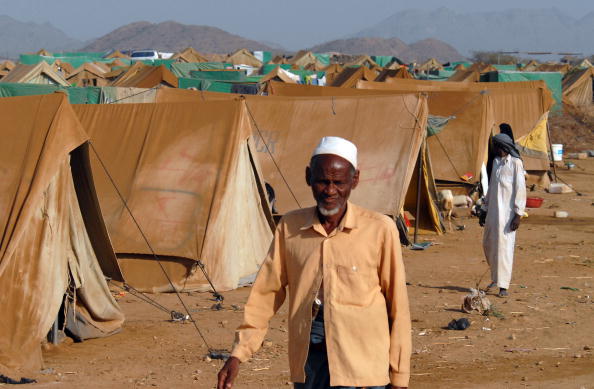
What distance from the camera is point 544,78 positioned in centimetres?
3172

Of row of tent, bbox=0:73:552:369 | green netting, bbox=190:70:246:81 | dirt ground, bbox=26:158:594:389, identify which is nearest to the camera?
dirt ground, bbox=26:158:594:389

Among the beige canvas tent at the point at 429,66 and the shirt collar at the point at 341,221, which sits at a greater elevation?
the beige canvas tent at the point at 429,66

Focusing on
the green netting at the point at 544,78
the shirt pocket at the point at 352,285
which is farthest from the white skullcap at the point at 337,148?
the green netting at the point at 544,78

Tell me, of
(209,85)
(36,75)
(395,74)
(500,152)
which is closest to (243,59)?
(395,74)

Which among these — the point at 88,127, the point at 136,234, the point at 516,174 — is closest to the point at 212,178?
the point at 136,234

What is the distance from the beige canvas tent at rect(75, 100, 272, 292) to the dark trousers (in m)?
6.56

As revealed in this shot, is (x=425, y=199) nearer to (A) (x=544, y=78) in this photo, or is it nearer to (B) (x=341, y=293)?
(B) (x=341, y=293)

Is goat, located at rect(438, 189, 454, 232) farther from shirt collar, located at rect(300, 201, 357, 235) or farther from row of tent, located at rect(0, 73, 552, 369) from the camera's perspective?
shirt collar, located at rect(300, 201, 357, 235)

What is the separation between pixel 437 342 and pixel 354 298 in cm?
447

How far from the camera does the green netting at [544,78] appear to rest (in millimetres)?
30891

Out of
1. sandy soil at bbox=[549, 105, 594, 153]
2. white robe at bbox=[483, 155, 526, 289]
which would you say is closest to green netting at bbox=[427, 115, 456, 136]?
white robe at bbox=[483, 155, 526, 289]

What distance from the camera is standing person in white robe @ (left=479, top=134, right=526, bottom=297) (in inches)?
349

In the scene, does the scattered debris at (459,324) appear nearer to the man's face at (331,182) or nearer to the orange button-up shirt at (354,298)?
the orange button-up shirt at (354,298)

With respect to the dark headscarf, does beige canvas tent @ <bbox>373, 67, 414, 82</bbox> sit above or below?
above
